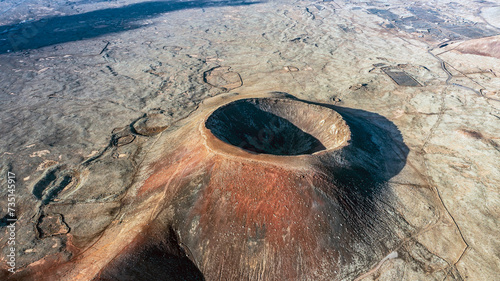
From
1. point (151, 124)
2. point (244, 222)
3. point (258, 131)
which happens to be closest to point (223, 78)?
point (151, 124)

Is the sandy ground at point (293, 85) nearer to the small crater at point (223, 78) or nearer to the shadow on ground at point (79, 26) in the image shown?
the small crater at point (223, 78)

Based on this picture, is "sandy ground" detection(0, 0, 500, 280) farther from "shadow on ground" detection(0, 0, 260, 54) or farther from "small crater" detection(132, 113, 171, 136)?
"small crater" detection(132, 113, 171, 136)

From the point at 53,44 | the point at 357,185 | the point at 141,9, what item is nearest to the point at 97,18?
the point at 141,9

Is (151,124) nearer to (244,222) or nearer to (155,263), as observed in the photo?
(155,263)

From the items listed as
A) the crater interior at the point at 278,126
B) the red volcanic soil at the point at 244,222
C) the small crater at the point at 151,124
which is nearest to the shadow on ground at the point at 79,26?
the small crater at the point at 151,124

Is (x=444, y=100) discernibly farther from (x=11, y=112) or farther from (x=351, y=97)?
(x=11, y=112)

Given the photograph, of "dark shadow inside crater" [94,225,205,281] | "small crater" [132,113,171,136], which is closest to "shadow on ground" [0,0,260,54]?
"small crater" [132,113,171,136]

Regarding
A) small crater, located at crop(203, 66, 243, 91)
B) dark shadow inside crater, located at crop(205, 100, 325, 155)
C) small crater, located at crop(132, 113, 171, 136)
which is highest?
dark shadow inside crater, located at crop(205, 100, 325, 155)

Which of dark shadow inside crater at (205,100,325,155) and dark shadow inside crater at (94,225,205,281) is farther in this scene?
dark shadow inside crater at (205,100,325,155)
